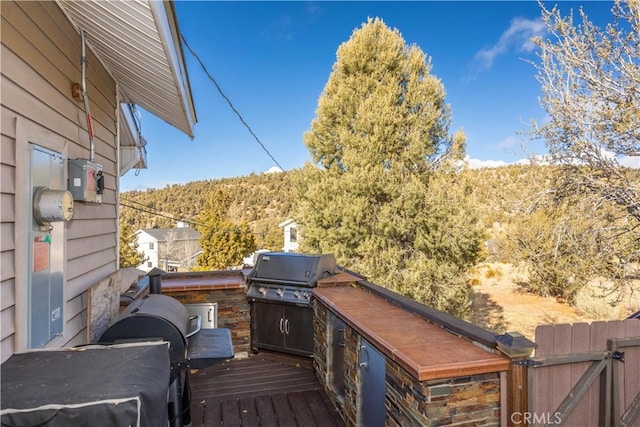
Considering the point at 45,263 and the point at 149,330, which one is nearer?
the point at 45,263

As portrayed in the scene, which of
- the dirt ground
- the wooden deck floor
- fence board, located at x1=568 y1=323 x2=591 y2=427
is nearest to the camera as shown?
fence board, located at x1=568 y1=323 x2=591 y2=427

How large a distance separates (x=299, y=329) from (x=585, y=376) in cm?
249

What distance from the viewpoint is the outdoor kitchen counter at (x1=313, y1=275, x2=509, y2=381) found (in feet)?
5.75

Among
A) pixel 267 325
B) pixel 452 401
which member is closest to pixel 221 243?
pixel 267 325

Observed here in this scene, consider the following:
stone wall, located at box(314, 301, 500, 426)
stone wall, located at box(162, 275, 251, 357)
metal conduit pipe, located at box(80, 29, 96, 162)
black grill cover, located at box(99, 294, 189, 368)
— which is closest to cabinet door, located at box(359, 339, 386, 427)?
stone wall, located at box(314, 301, 500, 426)

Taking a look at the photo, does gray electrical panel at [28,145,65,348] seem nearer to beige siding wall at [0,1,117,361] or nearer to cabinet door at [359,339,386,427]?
beige siding wall at [0,1,117,361]

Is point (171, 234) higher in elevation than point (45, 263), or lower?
lower

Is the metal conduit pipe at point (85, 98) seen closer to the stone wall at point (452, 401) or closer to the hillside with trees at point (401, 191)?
the stone wall at point (452, 401)

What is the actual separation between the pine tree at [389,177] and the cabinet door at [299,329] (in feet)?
22.4

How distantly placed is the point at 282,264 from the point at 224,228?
16.7 m

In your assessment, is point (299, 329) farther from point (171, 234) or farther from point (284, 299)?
point (171, 234)

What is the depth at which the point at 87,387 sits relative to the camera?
1.28 meters
